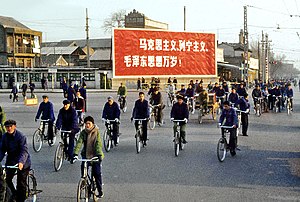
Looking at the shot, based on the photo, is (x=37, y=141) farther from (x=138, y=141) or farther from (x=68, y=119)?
(x=138, y=141)

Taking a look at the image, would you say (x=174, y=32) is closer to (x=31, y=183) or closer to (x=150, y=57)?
(x=150, y=57)

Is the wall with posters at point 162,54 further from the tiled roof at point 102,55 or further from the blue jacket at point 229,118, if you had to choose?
the blue jacket at point 229,118

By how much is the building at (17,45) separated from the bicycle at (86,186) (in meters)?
62.3

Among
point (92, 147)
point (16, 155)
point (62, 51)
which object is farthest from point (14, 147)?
point (62, 51)

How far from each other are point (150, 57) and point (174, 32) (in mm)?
4896

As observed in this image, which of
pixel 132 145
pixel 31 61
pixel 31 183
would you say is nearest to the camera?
pixel 31 183

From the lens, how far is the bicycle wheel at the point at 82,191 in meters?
7.42

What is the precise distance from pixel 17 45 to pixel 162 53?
27152 millimetres

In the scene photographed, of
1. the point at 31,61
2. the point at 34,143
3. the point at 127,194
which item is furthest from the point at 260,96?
the point at 31,61

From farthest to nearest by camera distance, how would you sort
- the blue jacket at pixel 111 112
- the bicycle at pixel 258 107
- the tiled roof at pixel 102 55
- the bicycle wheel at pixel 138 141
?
the tiled roof at pixel 102 55
the bicycle at pixel 258 107
the blue jacket at pixel 111 112
the bicycle wheel at pixel 138 141

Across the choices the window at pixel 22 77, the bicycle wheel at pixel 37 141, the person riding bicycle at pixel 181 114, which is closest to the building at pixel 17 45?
the window at pixel 22 77

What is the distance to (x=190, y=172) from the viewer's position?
10516 mm

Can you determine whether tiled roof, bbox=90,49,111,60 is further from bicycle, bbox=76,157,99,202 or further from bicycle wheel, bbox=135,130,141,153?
bicycle, bbox=76,157,99,202

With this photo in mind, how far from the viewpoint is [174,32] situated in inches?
2196
